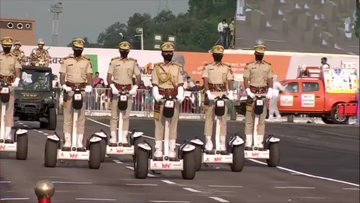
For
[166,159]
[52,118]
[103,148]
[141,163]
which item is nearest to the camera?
[166,159]

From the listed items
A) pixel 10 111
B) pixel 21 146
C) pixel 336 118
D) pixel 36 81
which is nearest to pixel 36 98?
pixel 36 81

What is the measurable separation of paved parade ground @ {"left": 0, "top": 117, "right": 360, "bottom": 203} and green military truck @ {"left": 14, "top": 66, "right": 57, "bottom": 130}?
1.92 metres

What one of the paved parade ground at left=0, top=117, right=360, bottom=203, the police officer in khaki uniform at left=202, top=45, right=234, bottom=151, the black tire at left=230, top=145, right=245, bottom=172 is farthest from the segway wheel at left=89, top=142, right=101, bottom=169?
the black tire at left=230, top=145, right=245, bottom=172

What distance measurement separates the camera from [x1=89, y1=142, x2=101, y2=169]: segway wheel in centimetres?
2020

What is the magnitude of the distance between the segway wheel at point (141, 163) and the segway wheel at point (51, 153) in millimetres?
1782

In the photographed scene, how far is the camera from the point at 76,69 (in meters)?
19.8

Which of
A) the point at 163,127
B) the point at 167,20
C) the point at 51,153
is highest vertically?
the point at 167,20

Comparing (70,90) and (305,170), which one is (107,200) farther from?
(305,170)

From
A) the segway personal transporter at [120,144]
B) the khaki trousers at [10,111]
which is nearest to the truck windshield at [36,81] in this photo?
the khaki trousers at [10,111]

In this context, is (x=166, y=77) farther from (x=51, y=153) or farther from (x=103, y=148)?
(x=103, y=148)

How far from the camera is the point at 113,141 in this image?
21812 mm

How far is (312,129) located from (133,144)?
20752 millimetres

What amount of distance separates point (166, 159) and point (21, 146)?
4.14 m

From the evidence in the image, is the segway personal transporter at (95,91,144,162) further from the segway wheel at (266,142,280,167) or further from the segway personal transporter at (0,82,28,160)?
the segway wheel at (266,142,280,167)
